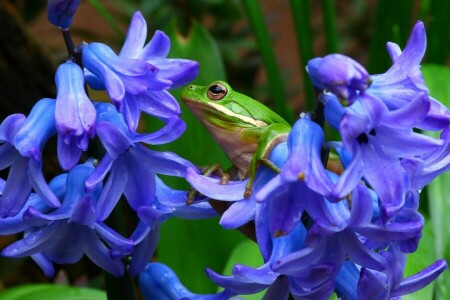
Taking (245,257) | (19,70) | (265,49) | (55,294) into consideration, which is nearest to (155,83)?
(245,257)

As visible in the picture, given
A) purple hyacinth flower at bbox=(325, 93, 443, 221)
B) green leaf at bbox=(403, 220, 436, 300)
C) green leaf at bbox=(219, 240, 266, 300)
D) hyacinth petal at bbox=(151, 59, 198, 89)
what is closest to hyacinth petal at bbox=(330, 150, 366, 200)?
purple hyacinth flower at bbox=(325, 93, 443, 221)

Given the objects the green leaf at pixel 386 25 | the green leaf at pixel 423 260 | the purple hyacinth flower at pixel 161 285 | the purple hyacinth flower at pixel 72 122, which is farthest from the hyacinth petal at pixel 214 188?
the green leaf at pixel 386 25

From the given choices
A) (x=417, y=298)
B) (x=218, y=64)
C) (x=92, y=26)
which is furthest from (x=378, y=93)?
(x=92, y=26)

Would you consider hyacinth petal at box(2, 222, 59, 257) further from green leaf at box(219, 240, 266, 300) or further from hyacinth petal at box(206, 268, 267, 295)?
green leaf at box(219, 240, 266, 300)

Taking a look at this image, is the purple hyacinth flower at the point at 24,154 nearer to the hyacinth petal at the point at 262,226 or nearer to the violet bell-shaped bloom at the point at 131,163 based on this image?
the violet bell-shaped bloom at the point at 131,163

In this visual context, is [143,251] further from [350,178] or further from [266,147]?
[350,178]

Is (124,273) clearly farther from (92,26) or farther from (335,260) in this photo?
(92,26)

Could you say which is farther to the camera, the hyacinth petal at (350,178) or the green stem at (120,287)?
the green stem at (120,287)
